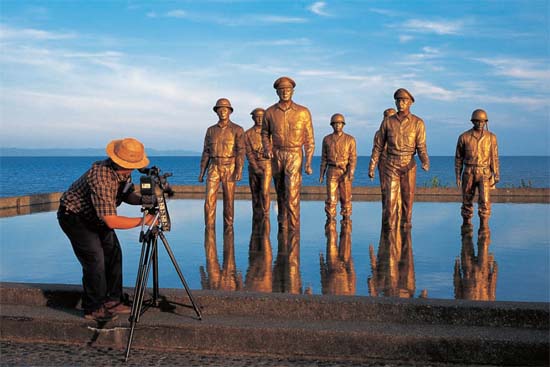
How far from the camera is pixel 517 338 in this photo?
5.86 meters

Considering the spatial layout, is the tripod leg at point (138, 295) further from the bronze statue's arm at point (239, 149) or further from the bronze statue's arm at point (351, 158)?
the bronze statue's arm at point (351, 158)

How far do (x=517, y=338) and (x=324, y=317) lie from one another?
5.78ft

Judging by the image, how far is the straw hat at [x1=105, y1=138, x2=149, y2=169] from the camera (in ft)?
21.0

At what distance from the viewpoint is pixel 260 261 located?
32.4 ft

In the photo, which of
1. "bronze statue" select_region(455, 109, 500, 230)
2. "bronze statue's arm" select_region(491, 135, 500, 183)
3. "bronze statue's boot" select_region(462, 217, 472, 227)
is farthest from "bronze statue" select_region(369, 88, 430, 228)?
"bronze statue's arm" select_region(491, 135, 500, 183)

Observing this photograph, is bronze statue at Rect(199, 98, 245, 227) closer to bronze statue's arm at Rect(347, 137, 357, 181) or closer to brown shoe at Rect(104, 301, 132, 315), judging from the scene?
bronze statue's arm at Rect(347, 137, 357, 181)

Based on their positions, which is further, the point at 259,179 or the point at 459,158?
the point at 259,179

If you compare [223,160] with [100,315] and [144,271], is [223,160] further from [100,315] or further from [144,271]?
[144,271]

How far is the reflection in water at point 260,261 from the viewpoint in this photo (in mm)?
8195

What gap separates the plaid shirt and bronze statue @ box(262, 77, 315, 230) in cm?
653

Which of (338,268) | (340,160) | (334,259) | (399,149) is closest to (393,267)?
(338,268)

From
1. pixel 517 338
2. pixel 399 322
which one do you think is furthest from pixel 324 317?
pixel 517 338

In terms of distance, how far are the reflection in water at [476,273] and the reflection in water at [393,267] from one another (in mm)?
535

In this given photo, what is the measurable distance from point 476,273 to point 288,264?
249 centimetres
